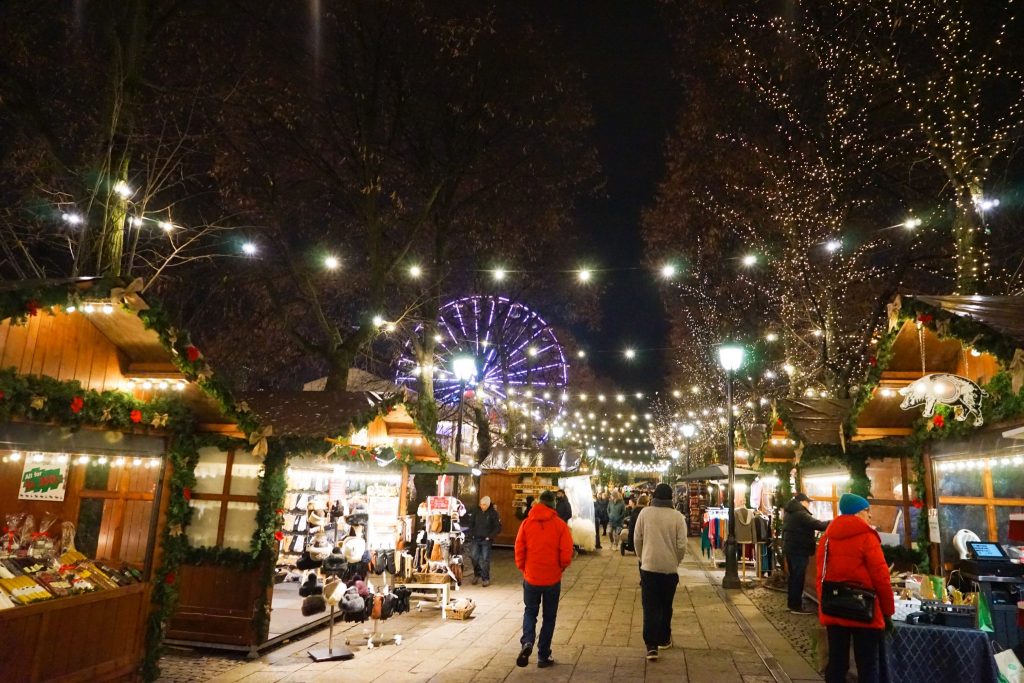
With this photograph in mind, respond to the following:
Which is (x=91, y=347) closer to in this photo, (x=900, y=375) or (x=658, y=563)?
(x=658, y=563)

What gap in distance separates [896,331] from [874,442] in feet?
7.34

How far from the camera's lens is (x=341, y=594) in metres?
7.26

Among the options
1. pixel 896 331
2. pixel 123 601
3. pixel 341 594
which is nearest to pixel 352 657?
pixel 341 594

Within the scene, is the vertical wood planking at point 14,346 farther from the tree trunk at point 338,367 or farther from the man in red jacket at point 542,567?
the tree trunk at point 338,367

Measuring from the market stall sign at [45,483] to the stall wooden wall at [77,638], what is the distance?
192 cm

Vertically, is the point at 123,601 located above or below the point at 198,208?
below

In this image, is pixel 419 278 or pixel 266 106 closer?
pixel 266 106

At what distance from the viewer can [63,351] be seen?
5.35 meters

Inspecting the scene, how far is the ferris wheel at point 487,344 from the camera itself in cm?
2239

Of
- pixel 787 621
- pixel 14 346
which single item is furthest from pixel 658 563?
pixel 14 346

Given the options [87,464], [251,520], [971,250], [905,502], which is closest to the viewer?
[87,464]

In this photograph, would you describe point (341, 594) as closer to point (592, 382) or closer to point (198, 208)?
point (198, 208)

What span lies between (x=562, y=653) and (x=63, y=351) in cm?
563

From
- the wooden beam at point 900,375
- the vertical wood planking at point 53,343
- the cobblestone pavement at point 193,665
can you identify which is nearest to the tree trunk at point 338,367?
the cobblestone pavement at point 193,665
